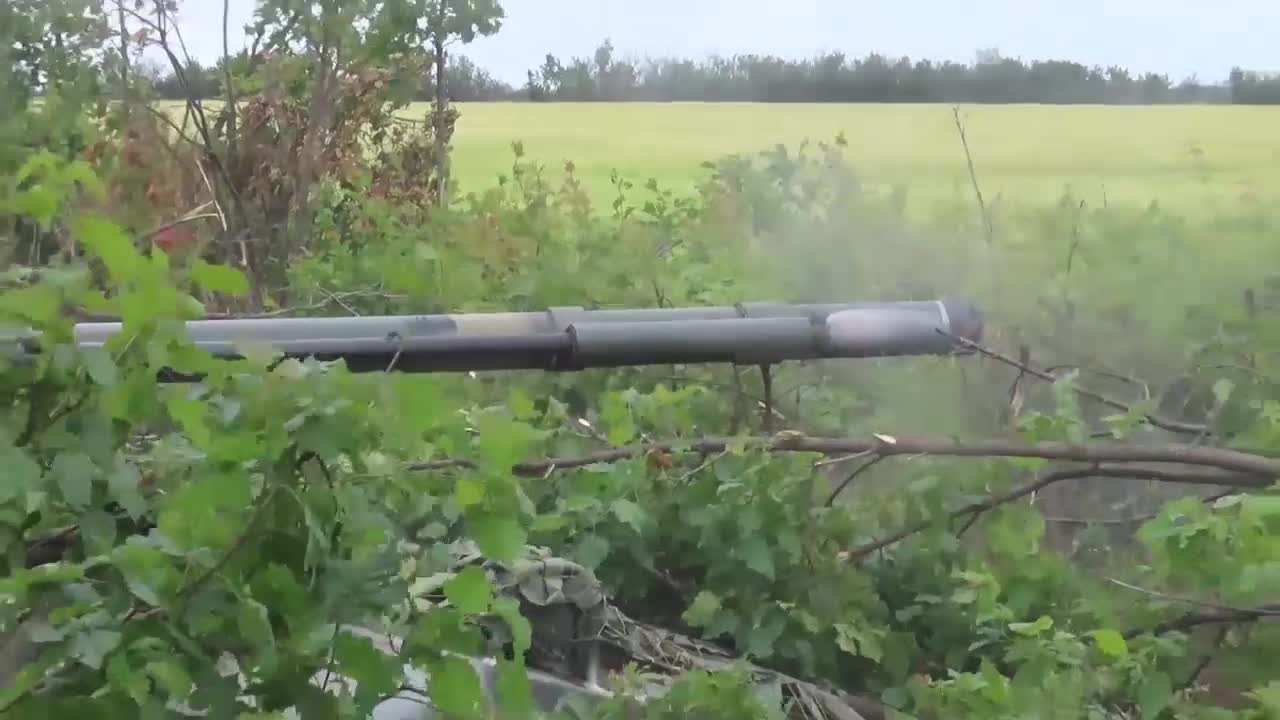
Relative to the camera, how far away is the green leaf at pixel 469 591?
0.68m

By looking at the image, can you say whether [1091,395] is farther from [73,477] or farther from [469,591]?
[73,477]

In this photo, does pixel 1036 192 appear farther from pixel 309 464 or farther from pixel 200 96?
pixel 200 96

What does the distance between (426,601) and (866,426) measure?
105 cm

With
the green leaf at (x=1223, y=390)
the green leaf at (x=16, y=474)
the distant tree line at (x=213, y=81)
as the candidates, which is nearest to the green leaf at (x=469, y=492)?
the green leaf at (x=16, y=474)

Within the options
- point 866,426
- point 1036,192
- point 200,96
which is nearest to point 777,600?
point 866,426

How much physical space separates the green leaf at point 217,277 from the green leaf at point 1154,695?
90 centimetres

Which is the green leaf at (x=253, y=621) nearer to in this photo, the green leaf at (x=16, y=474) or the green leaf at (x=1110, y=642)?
the green leaf at (x=16, y=474)

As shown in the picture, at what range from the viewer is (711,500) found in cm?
147

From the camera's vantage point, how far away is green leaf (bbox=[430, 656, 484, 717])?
686 millimetres

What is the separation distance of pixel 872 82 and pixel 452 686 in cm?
130

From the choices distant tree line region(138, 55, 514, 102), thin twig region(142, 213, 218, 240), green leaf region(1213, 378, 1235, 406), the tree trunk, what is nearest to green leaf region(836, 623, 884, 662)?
green leaf region(1213, 378, 1235, 406)

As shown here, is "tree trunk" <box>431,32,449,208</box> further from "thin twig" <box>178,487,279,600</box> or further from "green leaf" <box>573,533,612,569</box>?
"thin twig" <box>178,487,279,600</box>

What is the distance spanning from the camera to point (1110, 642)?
1.15m

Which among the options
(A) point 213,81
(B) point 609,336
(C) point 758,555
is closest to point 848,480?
(C) point 758,555
